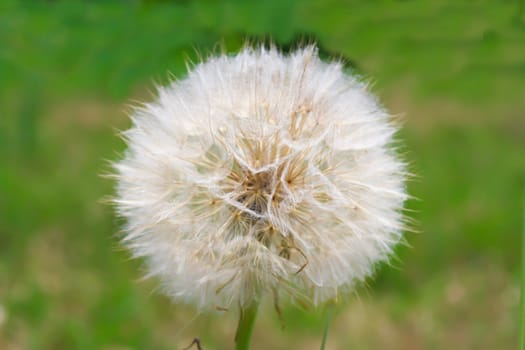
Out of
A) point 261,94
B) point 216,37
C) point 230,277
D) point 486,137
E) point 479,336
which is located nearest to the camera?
point 230,277

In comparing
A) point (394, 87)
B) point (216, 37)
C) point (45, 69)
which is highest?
point (394, 87)

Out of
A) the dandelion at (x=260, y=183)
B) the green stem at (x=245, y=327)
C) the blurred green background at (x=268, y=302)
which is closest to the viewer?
the green stem at (x=245, y=327)

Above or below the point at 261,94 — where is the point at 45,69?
above

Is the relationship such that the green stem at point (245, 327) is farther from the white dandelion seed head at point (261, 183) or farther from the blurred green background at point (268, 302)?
the blurred green background at point (268, 302)

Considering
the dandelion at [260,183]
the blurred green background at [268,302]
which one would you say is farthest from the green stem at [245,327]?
the blurred green background at [268,302]

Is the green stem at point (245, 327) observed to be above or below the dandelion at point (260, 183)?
below

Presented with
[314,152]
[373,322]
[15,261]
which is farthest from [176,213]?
[15,261]

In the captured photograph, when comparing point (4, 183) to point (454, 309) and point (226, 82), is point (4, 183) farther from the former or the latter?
point (226, 82)
